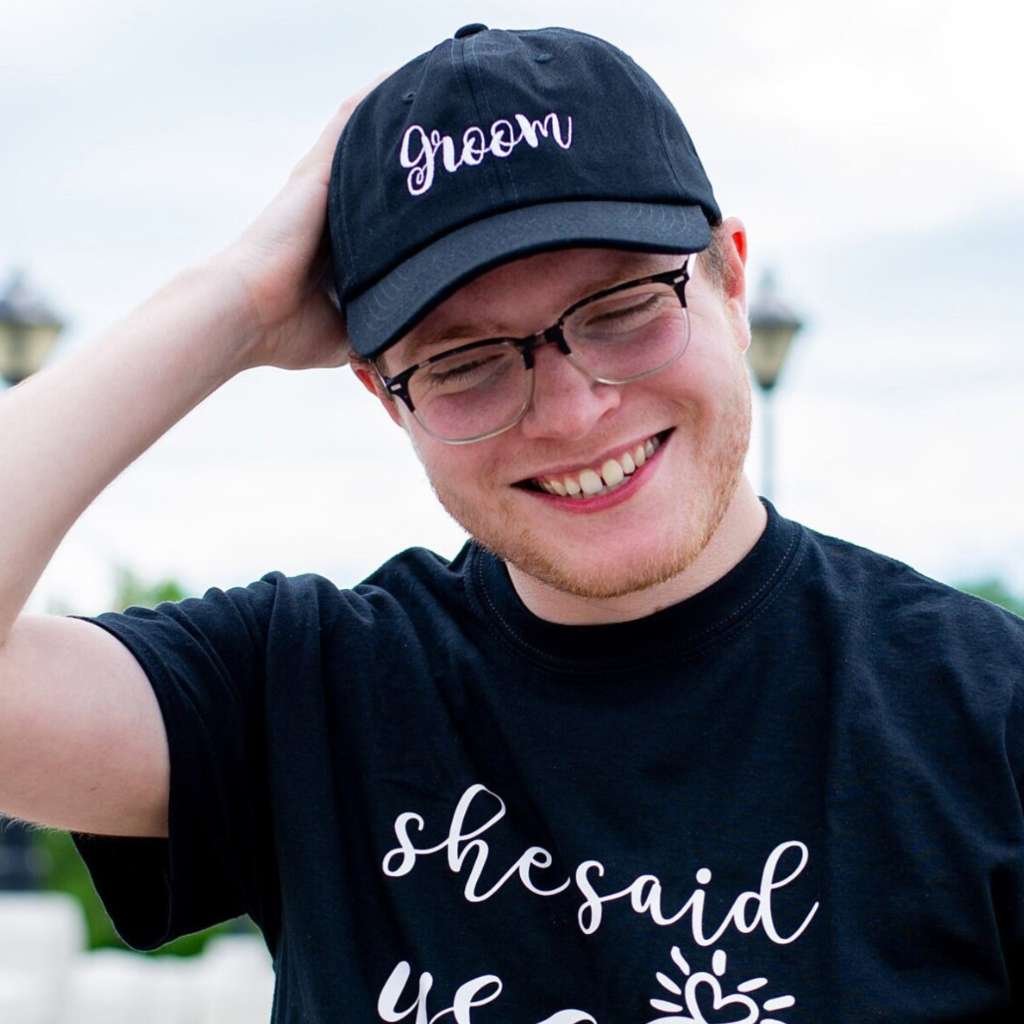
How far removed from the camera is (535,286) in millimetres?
2248

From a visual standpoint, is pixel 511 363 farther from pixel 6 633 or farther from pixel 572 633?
pixel 6 633

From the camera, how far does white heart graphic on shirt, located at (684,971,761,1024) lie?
6.63 ft

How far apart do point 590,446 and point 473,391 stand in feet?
0.63

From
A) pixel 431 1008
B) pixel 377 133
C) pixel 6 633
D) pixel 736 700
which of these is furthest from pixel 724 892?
pixel 377 133

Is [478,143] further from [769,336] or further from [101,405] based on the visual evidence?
[769,336]

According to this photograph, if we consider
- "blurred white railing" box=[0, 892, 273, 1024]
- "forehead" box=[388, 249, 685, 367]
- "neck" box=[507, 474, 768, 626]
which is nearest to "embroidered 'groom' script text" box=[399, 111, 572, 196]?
"forehead" box=[388, 249, 685, 367]

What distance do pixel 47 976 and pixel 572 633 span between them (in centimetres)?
996

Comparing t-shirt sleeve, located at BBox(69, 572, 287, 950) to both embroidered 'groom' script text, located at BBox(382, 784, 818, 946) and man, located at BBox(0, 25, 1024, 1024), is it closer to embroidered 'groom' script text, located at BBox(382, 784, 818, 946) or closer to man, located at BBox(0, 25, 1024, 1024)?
man, located at BBox(0, 25, 1024, 1024)

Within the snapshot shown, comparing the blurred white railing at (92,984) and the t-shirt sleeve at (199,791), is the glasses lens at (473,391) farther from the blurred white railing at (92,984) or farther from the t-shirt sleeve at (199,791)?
the blurred white railing at (92,984)

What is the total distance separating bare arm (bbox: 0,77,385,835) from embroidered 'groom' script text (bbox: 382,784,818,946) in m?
0.42

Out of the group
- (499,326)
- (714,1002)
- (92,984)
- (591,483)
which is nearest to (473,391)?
(499,326)

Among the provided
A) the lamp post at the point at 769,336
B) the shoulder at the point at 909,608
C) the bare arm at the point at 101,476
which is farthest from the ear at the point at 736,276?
the lamp post at the point at 769,336

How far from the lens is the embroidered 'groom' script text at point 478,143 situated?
7.34 feet

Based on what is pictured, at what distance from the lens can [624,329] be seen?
2262mm
